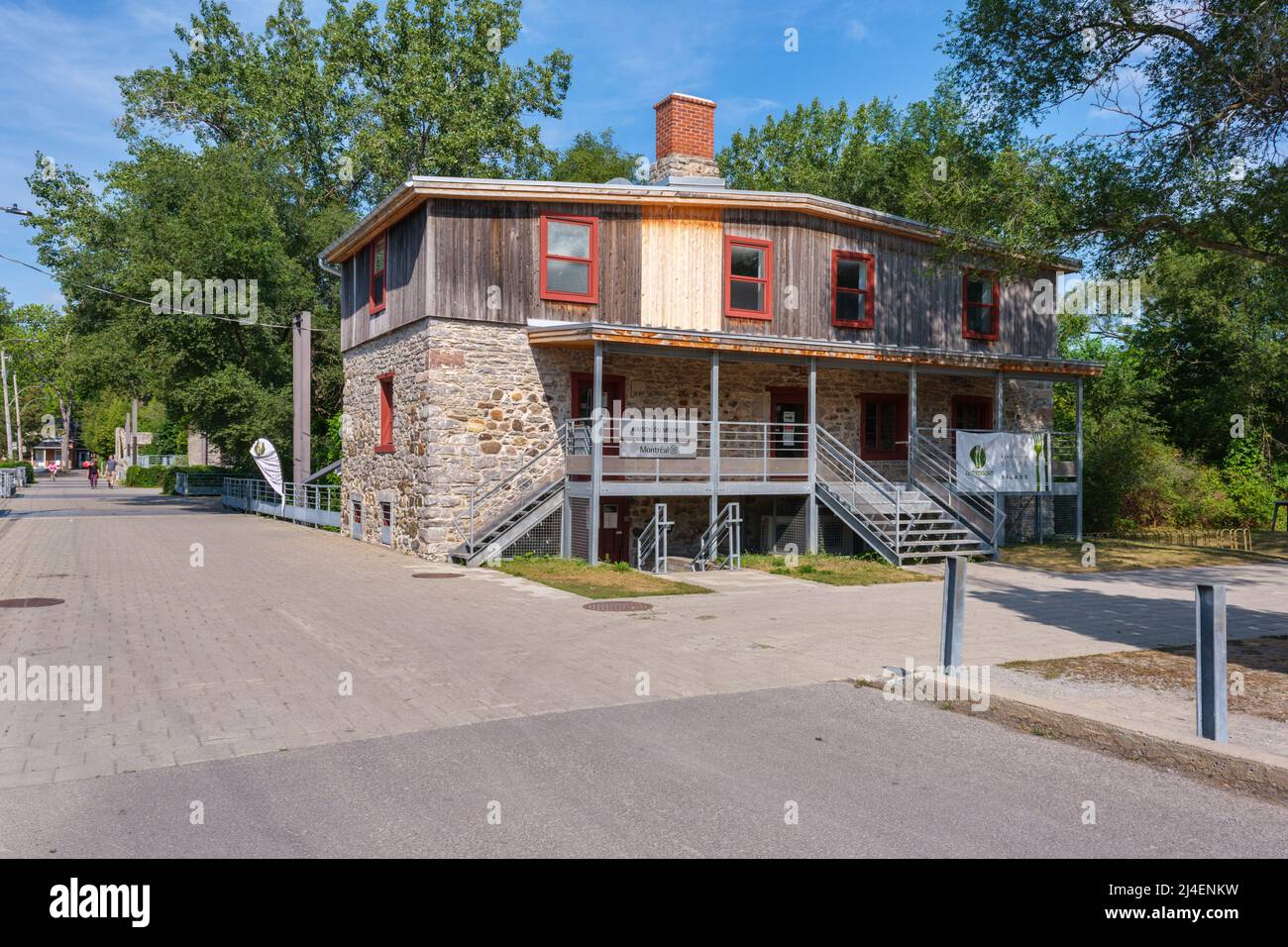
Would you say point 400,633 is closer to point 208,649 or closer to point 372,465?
point 208,649

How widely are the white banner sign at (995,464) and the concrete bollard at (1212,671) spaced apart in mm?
14651

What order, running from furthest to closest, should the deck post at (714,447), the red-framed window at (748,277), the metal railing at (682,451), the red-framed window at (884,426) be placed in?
the red-framed window at (884,426)
the red-framed window at (748,277)
the metal railing at (682,451)
the deck post at (714,447)

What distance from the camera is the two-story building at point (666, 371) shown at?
1761 centimetres

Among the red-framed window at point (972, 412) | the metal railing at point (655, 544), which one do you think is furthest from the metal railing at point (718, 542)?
the red-framed window at point (972, 412)

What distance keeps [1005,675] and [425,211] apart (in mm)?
14305

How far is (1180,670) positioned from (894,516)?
33.3 ft

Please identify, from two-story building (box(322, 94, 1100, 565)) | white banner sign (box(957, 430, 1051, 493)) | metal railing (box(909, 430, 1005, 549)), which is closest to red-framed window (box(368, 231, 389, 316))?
two-story building (box(322, 94, 1100, 565))

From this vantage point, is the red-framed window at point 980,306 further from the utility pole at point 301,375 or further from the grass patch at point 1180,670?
the utility pole at point 301,375

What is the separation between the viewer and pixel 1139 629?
10.6 meters

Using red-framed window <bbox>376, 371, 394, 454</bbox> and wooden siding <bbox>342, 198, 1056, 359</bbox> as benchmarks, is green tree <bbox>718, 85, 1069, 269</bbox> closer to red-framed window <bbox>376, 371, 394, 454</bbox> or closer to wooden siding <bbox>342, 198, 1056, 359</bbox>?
wooden siding <bbox>342, 198, 1056, 359</bbox>

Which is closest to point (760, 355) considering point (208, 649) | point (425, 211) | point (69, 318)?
point (425, 211)

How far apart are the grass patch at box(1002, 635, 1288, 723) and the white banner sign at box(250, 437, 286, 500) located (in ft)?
79.7
